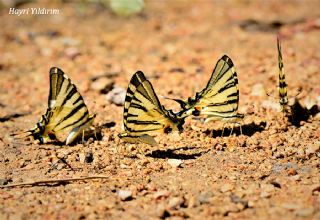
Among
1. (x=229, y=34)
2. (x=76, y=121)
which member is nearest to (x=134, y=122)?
(x=76, y=121)

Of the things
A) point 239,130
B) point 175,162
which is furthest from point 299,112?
point 175,162

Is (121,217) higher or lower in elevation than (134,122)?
lower

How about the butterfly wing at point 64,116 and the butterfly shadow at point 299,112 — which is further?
the butterfly shadow at point 299,112

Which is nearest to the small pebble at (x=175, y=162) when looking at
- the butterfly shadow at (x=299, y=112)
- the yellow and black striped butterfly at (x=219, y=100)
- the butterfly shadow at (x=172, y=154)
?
the butterfly shadow at (x=172, y=154)

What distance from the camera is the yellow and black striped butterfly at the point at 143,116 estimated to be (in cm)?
527

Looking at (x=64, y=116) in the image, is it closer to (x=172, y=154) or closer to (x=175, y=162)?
(x=172, y=154)

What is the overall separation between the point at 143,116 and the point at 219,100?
3.56 feet

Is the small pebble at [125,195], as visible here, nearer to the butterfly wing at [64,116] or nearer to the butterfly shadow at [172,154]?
the butterfly shadow at [172,154]

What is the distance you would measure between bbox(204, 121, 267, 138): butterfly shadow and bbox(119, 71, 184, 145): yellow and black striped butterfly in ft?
1.78

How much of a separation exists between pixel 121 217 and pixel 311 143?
258 centimetres

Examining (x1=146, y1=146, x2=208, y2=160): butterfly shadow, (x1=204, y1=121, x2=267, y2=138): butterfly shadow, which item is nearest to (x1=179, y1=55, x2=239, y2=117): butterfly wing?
(x1=204, y1=121, x2=267, y2=138): butterfly shadow

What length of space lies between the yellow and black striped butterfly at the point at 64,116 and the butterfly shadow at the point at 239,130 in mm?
1637

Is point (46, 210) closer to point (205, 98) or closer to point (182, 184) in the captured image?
point (182, 184)

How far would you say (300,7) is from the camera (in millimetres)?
11414
